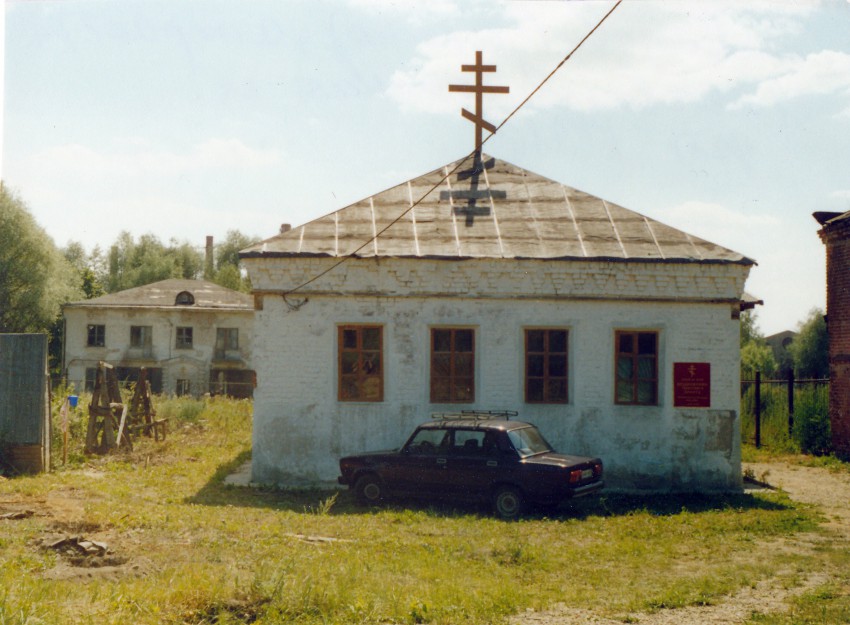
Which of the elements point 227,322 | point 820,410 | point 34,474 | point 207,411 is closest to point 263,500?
point 34,474

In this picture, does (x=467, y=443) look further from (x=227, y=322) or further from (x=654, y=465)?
(x=227, y=322)

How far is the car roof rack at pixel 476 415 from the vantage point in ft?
43.2

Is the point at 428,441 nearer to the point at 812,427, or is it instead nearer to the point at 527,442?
the point at 527,442

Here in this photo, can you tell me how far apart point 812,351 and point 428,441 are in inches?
1740

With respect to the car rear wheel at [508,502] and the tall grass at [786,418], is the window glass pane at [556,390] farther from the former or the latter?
the tall grass at [786,418]

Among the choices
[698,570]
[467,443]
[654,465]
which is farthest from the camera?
[654,465]

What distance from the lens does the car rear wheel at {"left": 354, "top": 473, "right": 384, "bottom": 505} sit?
1275cm

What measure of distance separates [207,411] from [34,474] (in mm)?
9418

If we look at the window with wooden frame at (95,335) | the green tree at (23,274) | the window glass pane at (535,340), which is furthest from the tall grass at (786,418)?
the green tree at (23,274)

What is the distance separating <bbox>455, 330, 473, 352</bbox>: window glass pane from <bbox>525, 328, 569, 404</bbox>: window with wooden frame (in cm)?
103

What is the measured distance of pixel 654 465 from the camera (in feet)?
47.3

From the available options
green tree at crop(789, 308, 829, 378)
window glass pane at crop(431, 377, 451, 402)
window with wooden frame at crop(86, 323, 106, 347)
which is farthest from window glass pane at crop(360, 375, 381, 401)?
green tree at crop(789, 308, 829, 378)

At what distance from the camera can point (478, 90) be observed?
57.9 ft

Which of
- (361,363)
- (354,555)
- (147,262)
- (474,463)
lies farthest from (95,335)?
(354,555)
